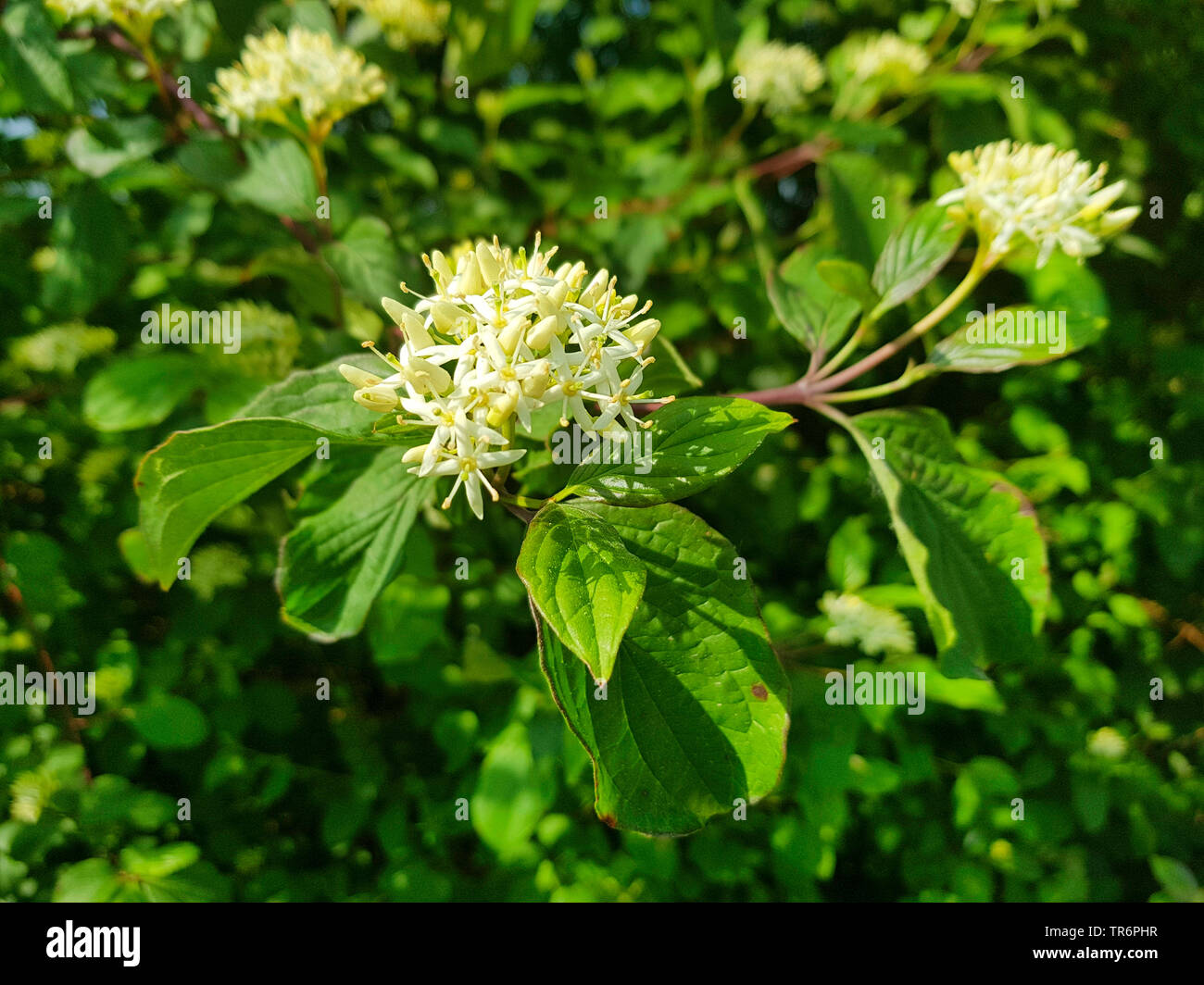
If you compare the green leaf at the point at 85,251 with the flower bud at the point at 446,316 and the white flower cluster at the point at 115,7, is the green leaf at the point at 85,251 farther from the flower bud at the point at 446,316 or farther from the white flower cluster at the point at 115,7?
the flower bud at the point at 446,316

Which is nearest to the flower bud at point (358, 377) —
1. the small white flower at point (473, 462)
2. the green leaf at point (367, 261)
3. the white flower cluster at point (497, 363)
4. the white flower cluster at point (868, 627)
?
the white flower cluster at point (497, 363)

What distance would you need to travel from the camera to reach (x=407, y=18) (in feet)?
5.54

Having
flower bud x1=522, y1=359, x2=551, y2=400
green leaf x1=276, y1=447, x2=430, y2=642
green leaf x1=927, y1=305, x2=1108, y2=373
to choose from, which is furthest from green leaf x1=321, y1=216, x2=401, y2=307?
green leaf x1=927, y1=305, x2=1108, y2=373

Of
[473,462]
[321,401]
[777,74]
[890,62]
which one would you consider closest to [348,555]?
[321,401]

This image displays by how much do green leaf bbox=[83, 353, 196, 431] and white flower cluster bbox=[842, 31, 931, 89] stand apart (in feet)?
5.36

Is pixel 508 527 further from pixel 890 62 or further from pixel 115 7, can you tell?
pixel 890 62

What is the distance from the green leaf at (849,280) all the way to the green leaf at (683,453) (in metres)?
0.32

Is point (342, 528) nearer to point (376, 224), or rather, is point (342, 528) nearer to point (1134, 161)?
point (376, 224)

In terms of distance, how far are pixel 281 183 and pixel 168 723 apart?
Answer: 96 cm

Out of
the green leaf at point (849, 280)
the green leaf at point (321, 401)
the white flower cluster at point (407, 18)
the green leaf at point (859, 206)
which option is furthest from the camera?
the white flower cluster at point (407, 18)

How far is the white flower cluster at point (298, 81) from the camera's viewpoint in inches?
46.3

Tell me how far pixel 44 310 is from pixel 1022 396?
226 centimetres
